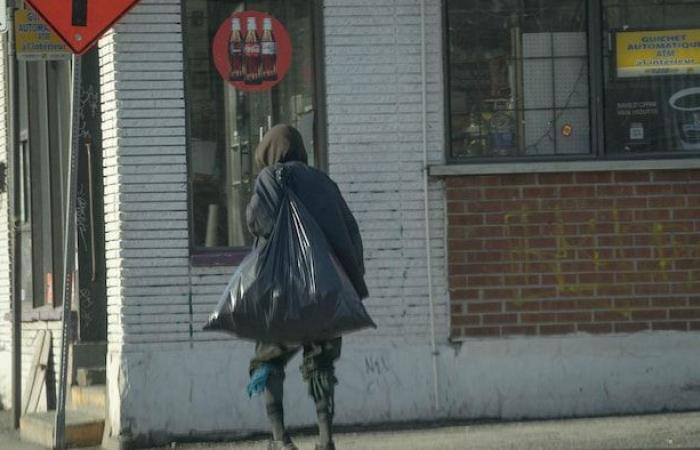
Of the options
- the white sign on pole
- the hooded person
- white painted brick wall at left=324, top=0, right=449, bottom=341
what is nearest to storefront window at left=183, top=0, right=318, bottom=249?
white painted brick wall at left=324, top=0, right=449, bottom=341

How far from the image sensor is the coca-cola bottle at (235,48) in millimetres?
8844

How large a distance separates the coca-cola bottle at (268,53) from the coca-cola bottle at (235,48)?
152mm

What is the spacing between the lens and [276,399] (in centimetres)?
715

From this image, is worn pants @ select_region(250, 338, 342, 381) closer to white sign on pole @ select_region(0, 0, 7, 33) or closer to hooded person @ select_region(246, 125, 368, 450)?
hooded person @ select_region(246, 125, 368, 450)

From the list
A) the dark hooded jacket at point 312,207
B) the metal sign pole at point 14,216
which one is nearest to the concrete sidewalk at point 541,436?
the dark hooded jacket at point 312,207

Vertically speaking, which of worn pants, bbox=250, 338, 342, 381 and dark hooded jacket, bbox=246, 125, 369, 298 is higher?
dark hooded jacket, bbox=246, 125, 369, 298

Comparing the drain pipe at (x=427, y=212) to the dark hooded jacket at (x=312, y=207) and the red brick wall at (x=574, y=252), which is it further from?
the dark hooded jacket at (x=312, y=207)

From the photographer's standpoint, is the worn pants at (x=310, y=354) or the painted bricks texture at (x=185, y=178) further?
the painted bricks texture at (x=185, y=178)

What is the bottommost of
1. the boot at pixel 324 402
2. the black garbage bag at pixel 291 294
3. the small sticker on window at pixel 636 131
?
the boot at pixel 324 402

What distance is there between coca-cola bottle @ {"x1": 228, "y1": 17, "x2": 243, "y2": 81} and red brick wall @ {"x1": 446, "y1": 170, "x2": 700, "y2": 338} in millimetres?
1548

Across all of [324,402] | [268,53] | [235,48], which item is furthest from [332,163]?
[324,402]

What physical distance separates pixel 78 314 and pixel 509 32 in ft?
11.8

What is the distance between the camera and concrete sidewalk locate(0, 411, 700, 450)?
25.6ft

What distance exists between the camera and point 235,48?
8844 millimetres
